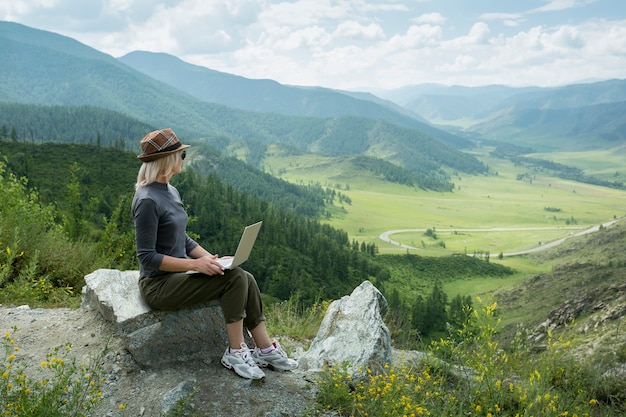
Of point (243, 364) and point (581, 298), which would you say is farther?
point (581, 298)

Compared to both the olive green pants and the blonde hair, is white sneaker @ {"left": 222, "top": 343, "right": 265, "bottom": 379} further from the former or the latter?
the blonde hair

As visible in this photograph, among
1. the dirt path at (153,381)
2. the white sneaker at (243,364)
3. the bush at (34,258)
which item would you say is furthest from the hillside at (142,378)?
the bush at (34,258)

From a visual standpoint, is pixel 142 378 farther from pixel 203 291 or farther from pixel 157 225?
pixel 157 225

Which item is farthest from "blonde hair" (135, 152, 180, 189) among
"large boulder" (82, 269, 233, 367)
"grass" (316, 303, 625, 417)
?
"grass" (316, 303, 625, 417)

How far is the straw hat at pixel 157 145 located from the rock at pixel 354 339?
4.05 m

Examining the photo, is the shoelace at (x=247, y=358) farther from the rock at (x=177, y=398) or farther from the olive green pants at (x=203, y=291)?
the rock at (x=177, y=398)

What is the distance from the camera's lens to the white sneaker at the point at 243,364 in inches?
254

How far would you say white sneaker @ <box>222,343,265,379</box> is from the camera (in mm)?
6441

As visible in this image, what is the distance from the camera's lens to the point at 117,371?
21.2 feet

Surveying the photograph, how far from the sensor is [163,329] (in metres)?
6.69

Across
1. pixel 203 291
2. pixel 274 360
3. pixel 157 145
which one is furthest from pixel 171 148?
pixel 274 360

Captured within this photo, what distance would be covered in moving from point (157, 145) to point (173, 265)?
1.62 meters

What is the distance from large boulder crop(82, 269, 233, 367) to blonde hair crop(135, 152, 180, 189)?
6.26 ft

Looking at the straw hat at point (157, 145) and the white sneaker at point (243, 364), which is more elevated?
the straw hat at point (157, 145)
